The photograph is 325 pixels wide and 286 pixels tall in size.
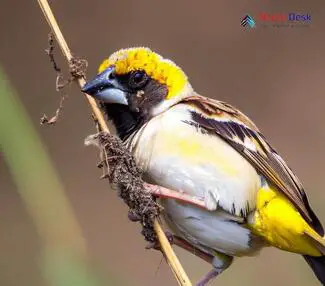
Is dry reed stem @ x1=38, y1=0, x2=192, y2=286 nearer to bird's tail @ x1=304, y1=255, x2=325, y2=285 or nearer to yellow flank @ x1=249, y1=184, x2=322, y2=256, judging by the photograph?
yellow flank @ x1=249, y1=184, x2=322, y2=256

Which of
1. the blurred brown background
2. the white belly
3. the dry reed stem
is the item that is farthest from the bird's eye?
the blurred brown background

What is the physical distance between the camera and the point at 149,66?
2.12 m

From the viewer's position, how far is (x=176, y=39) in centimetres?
559

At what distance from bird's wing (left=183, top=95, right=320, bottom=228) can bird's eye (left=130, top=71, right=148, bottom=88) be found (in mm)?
122

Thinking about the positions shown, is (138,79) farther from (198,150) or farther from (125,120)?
(198,150)

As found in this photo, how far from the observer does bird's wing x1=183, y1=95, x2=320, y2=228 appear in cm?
205

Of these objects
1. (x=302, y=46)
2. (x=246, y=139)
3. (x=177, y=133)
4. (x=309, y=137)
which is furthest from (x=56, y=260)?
(x=302, y=46)

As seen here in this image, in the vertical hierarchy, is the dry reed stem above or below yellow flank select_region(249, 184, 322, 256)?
above

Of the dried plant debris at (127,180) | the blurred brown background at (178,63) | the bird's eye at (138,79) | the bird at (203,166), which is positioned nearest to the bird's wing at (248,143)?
the bird at (203,166)

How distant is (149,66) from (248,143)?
33 cm

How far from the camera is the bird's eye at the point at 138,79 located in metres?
2.09

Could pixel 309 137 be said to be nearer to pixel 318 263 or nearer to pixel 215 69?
pixel 215 69

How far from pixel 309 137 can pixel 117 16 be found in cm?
156

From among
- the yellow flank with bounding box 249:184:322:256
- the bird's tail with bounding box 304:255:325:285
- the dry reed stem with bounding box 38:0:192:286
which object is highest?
the dry reed stem with bounding box 38:0:192:286
